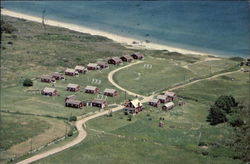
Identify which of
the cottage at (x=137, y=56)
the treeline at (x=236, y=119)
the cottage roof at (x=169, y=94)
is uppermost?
the cottage at (x=137, y=56)

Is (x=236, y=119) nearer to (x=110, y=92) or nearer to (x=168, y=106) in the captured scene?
(x=168, y=106)

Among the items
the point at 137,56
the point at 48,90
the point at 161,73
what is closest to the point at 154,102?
the point at 48,90

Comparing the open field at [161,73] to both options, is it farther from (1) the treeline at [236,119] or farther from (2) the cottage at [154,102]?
(1) the treeline at [236,119]

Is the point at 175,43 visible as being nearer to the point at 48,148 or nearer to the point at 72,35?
the point at 72,35

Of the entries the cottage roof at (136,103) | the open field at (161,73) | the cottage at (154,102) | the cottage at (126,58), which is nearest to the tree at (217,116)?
the cottage at (154,102)

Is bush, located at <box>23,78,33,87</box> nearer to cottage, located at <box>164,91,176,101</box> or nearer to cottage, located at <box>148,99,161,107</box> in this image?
cottage, located at <box>148,99,161,107</box>

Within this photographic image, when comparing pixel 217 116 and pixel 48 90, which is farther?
pixel 48 90

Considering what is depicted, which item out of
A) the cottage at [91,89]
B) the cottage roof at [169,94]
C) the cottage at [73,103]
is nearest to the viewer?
the cottage at [73,103]

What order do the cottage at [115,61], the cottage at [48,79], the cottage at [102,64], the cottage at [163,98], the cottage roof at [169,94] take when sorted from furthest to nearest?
the cottage at [115,61]
the cottage at [102,64]
the cottage at [48,79]
the cottage roof at [169,94]
the cottage at [163,98]
